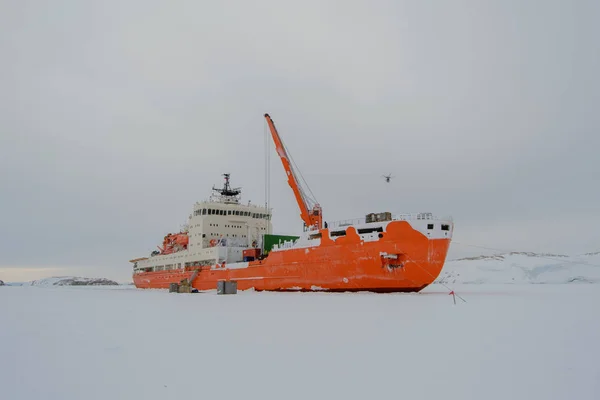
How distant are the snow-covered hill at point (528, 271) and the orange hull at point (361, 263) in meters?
23.1

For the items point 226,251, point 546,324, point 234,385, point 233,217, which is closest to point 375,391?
point 234,385

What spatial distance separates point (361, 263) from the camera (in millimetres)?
21141

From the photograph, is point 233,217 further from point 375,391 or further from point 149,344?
point 375,391

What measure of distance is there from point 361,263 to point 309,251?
142 inches

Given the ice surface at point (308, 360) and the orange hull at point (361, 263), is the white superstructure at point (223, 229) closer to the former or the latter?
the orange hull at point (361, 263)

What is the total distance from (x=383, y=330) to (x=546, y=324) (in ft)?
11.7

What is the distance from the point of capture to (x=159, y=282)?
42.8 m

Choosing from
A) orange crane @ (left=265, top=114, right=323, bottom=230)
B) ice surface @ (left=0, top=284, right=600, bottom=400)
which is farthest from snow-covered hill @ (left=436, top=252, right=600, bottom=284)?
ice surface @ (left=0, top=284, right=600, bottom=400)

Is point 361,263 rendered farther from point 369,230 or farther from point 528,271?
point 528,271

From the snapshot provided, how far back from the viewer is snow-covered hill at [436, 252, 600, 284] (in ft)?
128

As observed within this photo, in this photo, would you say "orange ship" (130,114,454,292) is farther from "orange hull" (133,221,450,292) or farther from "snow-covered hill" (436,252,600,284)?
"snow-covered hill" (436,252,600,284)

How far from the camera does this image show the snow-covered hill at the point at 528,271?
3912 cm

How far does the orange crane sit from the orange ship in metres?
0.05

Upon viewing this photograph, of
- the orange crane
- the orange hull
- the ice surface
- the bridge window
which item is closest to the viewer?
the ice surface
